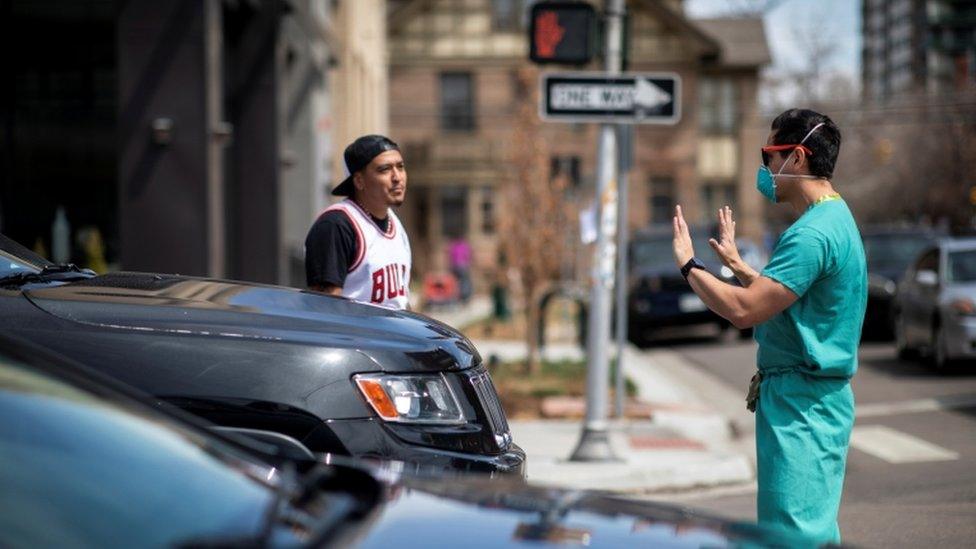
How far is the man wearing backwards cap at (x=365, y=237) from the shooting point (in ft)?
20.2

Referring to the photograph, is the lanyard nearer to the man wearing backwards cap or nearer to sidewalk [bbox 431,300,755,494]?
the man wearing backwards cap

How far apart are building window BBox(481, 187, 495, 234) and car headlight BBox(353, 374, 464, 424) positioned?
42.5 metres

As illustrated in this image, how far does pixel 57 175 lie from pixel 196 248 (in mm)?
1495

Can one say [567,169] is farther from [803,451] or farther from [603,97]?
[803,451]

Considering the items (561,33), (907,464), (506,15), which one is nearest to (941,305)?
(907,464)

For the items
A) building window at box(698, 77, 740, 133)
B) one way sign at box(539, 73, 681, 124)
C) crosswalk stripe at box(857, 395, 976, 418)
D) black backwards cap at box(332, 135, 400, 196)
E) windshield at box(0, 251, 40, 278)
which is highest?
building window at box(698, 77, 740, 133)

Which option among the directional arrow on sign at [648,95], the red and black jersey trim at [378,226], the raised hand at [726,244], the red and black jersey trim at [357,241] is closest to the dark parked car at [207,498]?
the raised hand at [726,244]

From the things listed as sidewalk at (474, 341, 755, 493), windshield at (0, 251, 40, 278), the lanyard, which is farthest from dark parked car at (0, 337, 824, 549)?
sidewalk at (474, 341, 755, 493)

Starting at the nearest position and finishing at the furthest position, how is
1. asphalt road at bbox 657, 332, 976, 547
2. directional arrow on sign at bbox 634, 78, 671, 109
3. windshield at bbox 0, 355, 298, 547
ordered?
windshield at bbox 0, 355, 298, 547, asphalt road at bbox 657, 332, 976, 547, directional arrow on sign at bbox 634, 78, 671, 109

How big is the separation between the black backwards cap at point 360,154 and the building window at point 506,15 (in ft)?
138

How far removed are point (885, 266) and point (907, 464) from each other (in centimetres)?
1362

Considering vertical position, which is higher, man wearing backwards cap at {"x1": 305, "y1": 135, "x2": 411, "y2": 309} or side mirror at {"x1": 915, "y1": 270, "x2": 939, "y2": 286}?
man wearing backwards cap at {"x1": 305, "y1": 135, "x2": 411, "y2": 309}

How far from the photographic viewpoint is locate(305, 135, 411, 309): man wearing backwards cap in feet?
20.2

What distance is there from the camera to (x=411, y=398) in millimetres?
4828
